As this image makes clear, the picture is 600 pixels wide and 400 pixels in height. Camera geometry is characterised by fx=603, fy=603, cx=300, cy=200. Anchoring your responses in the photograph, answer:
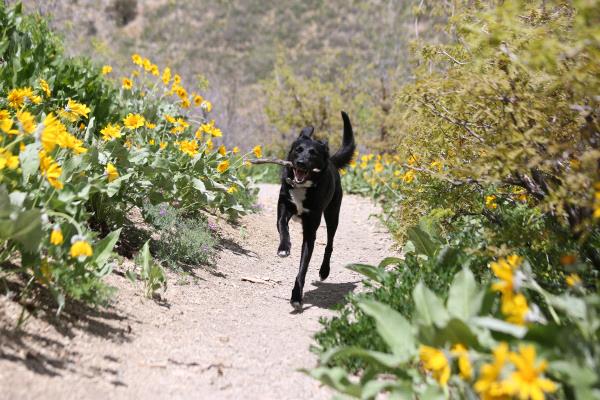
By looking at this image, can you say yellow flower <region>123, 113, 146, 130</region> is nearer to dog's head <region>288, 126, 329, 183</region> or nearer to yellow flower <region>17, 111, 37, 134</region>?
dog's head <region>288, 126, 329, 183</region>

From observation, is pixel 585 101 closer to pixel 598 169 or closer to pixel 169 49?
pixel 598 169

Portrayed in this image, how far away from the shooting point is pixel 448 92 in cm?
342

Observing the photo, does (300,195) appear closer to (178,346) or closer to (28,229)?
(178,346)

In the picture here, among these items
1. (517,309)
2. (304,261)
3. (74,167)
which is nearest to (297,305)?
(304,261)

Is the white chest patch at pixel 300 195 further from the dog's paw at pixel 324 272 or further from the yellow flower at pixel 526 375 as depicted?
the yellow flower at pixel 526 375

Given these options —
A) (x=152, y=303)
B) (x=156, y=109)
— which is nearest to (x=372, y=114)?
(x=156, y=109)

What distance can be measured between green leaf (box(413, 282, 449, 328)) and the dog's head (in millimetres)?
2589

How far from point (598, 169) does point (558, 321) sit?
682 mm

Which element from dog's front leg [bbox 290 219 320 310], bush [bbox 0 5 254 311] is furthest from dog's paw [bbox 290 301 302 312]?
bush [bbox 0 5 254 311]

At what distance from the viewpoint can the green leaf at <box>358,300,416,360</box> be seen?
256 centimetres

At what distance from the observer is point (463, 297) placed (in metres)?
2.58

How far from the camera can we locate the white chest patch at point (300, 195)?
16.6 ft

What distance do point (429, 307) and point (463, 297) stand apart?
17 centimetres

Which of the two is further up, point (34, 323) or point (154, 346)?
point (34, 323)
